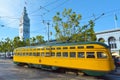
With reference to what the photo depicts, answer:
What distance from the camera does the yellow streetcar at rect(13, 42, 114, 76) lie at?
1772 cm

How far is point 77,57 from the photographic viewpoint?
19.5 meters

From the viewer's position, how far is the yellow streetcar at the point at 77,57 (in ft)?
58.1

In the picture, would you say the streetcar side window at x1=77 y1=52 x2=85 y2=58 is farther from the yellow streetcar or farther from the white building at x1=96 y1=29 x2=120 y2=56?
the white building at x1=96 y1=29 x2=120 y2=56

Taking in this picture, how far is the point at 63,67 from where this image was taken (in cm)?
2134

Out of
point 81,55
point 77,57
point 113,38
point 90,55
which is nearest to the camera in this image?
point 90,55

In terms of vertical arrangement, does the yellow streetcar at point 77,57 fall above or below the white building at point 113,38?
below

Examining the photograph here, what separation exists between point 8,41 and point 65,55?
6340cm

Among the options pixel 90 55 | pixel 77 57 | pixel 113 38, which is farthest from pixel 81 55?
pixel 113 38

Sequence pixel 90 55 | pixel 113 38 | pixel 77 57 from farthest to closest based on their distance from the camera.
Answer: pixel 113 38
pixel 77 57
pixel 90 55

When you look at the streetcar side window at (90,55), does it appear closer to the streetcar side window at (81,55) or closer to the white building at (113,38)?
the streetcar side window at (81,55)

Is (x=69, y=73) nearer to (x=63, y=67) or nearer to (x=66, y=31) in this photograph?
(x=63, y=67)

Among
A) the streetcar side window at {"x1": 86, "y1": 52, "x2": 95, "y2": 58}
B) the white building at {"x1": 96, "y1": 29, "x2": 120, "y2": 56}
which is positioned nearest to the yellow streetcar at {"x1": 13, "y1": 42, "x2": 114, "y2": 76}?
the streetcar side window at {"x1": 86, "y1": 52, "x2": 95, "y2": 58}

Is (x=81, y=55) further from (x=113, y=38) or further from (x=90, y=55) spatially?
(x=113, y=38)

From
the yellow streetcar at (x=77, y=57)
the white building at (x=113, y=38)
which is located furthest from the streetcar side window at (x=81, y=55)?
the white building at (x=113, y=38)
